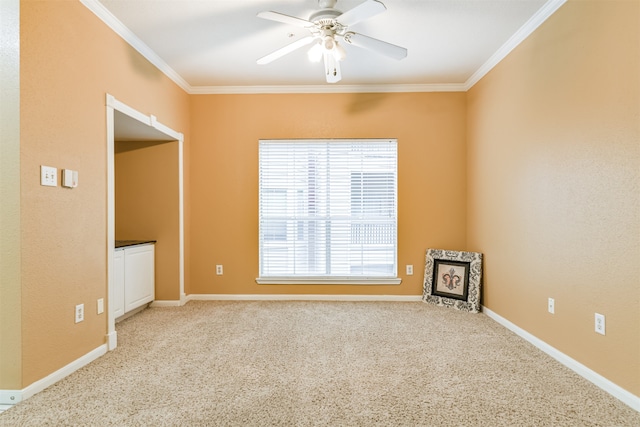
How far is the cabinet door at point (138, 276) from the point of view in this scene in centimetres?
346

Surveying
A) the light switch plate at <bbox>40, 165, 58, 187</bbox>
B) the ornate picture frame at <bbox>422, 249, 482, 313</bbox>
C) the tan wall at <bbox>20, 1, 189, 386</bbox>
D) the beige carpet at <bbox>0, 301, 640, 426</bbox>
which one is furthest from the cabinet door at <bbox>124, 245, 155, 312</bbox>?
the ornate picture frame at <bbox>422, 249, 482, 313</bbox>

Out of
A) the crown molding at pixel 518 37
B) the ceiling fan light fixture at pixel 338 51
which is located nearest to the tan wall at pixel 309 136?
the crown molding at pixel 518 37

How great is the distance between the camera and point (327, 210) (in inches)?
169

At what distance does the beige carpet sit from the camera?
181 centimetres

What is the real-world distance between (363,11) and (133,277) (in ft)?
10.8

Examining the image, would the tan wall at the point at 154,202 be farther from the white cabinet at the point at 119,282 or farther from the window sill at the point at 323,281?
the window sill at the point at 323,281

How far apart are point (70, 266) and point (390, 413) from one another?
2234 millimetres

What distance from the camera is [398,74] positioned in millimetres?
3863

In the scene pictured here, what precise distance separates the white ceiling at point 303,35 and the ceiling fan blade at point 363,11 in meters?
0.40

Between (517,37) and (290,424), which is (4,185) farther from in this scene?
(517,37)

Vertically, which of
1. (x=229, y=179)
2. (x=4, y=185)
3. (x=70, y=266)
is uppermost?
(x=229, y=179)

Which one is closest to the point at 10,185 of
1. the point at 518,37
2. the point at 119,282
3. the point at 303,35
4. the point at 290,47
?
the point at 119,282

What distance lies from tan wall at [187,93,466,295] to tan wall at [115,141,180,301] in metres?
0.34

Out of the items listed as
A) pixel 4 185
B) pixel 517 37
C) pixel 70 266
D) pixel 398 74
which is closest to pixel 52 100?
pixel 4 185
